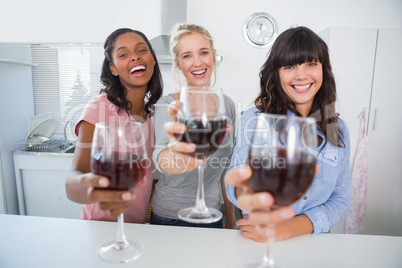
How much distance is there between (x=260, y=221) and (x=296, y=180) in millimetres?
102

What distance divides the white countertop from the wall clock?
2.79 meters

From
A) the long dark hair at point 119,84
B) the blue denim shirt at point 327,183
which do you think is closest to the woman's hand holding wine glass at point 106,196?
the blue denim shirt at point 327,183

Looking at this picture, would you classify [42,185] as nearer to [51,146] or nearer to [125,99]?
[51,146]

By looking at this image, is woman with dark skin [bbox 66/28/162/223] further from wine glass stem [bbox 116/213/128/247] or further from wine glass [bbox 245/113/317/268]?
wine glass [bbox 245/113/317/268]

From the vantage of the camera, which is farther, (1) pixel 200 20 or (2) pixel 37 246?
(1) pixel 200 20

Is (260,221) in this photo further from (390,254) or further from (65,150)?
(65,150)

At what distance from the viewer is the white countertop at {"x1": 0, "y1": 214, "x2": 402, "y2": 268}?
2.29ft

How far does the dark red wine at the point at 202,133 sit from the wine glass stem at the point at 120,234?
227 mm

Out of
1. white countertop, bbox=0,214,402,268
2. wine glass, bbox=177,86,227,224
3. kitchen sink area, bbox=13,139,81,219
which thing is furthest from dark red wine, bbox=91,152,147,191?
kitchen sink area, bbox=13,139,81,219

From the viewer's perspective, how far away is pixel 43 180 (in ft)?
8.78

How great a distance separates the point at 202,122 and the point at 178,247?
14.3 inches

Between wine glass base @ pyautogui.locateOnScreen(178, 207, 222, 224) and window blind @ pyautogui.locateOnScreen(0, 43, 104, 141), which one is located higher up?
window blind @ pyautogui.locateOnScreen(0, 43, 104, 141)

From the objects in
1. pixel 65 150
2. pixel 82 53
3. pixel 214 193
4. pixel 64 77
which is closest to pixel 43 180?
pixel 65 150

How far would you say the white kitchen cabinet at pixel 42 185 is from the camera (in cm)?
263
